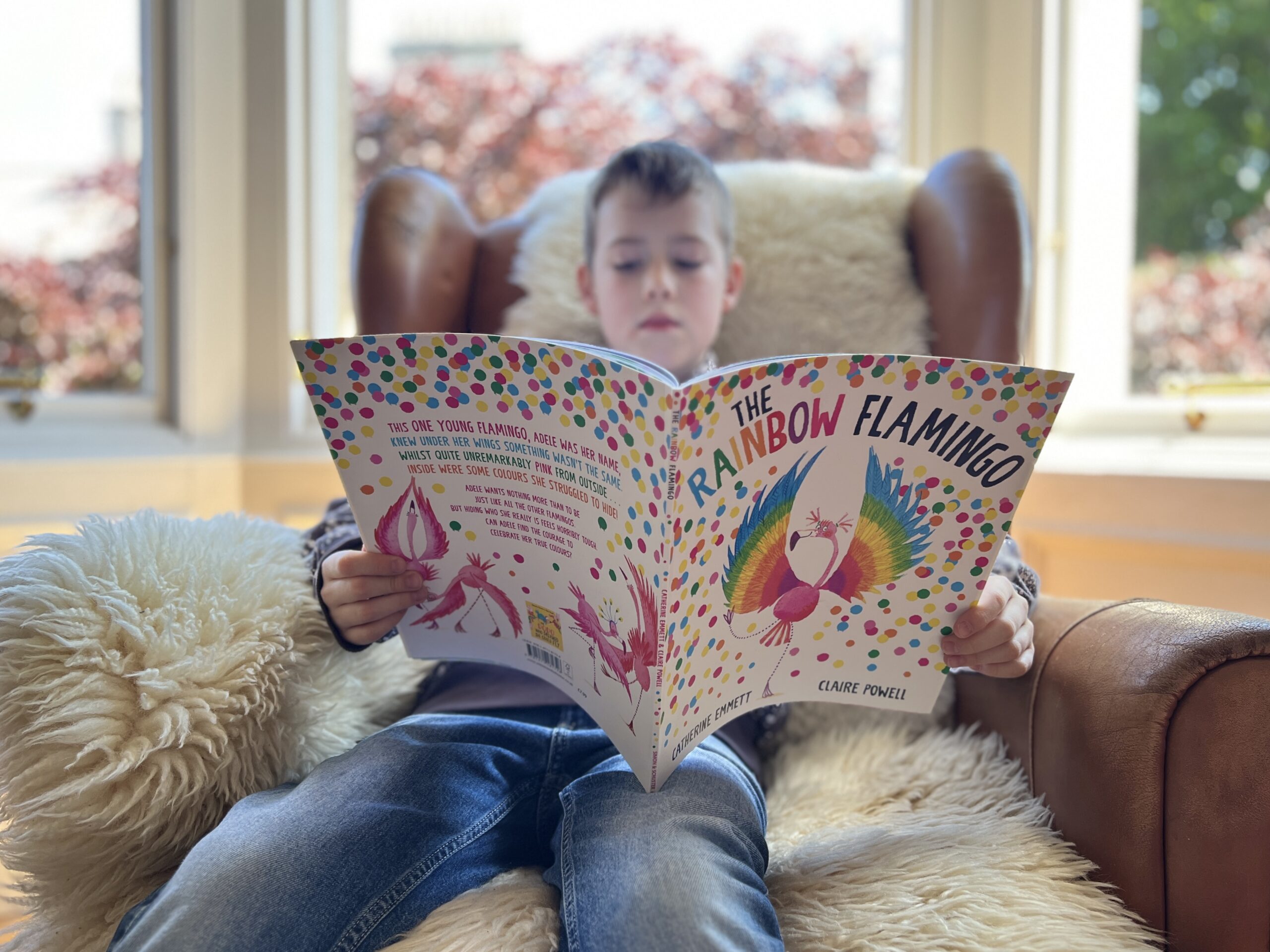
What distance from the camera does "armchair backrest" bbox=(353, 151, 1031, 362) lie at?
1053 mm

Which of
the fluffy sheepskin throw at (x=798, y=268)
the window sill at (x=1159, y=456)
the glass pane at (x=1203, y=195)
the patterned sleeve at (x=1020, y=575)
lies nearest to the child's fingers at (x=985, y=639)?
the patterned sleeve at (x=1020, y=575)

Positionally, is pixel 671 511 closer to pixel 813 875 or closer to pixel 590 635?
pixel 590 635

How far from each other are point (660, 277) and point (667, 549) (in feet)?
1.81

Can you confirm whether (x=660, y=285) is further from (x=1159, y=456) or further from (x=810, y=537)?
(x=1159, y=456)

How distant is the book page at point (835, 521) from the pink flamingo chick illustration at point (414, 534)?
22cm

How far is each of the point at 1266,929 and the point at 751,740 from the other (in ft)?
1.39

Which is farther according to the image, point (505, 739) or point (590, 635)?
point (505, 739)

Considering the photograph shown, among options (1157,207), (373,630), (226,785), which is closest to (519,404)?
(373,630)

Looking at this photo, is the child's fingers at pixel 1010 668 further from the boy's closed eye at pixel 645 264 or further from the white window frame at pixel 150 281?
the white window frame at pixel 150 281

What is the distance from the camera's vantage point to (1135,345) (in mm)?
1529

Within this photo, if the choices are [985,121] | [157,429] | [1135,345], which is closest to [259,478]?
[157,429]

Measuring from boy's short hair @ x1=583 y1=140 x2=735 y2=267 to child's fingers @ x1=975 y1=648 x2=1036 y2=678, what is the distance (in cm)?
61

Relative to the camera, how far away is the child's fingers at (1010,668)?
72 cm

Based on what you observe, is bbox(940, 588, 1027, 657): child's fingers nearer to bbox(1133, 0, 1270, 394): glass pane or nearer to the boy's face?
the boy's face
